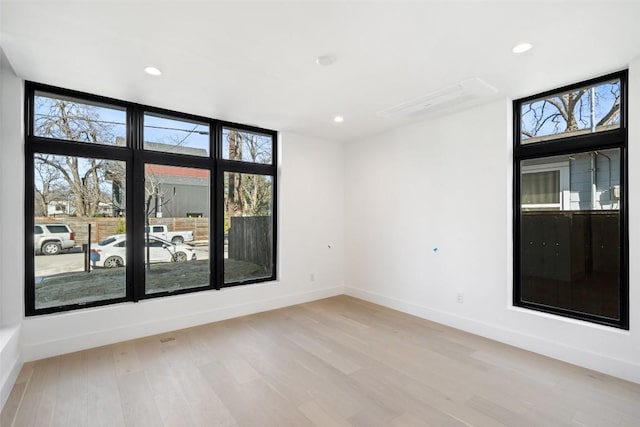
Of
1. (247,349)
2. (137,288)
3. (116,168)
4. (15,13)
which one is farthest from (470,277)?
(15,13)

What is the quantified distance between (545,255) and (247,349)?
10.9 feet

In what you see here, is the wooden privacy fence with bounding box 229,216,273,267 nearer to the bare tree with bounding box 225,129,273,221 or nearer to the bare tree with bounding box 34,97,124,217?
the bare tree with bounding box 225,129,273,221

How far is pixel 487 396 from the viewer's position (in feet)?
7.69

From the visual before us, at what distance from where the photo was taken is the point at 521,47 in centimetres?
235

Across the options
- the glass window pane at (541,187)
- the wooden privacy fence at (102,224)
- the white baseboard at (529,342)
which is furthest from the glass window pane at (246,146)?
the glass window pane at (541,187)

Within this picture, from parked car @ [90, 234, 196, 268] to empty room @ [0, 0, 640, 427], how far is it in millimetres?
22

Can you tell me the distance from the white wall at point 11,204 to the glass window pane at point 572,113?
16.8 ft

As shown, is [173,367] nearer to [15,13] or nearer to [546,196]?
[15,13]

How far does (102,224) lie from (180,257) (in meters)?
0.94

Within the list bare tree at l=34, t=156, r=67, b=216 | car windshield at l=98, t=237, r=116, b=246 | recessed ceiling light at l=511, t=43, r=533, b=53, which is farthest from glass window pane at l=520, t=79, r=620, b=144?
bare tree at l=34, t=156, r=67, b=216

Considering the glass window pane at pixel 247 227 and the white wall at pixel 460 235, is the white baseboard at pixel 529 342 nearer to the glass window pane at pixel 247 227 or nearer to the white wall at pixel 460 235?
the white wall at pixel 460 235

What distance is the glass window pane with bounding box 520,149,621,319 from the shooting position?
2846 mm

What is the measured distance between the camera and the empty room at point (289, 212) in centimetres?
214

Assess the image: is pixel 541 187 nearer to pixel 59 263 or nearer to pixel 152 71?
pixel 152 71
